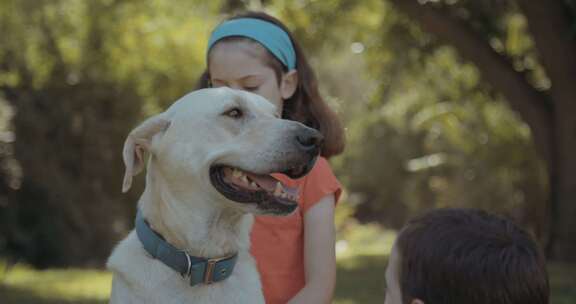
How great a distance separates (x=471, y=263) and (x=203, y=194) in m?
1.13

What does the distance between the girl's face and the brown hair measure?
237 mm

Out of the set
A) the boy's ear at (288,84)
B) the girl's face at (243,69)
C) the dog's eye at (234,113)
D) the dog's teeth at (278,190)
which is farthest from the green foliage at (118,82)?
the dog's teeth at (278,190)

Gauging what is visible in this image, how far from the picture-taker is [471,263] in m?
2.41

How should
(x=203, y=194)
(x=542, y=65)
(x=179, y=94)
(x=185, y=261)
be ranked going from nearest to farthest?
(x=185, y=261)
(x=203, y=194)
(x=542, y=65)
(x=179, y=94)

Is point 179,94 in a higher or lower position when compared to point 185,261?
lower

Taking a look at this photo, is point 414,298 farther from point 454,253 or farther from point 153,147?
point 153,147

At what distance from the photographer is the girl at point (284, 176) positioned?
3707mm

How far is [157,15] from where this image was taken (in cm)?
1556

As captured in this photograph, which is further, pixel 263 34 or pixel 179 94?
pixel 179 94

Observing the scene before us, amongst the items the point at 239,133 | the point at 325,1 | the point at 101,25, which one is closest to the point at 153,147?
the point at 239,133

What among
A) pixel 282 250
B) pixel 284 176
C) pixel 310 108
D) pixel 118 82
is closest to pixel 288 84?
pixel 310 108

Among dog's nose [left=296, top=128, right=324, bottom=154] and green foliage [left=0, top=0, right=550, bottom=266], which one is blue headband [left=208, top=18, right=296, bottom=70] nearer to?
dog's nose [left=296, top=128, right=324, bottom=154]

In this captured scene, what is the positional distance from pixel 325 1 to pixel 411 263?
33.6 ft

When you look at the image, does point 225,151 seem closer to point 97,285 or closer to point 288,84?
point 288,84
